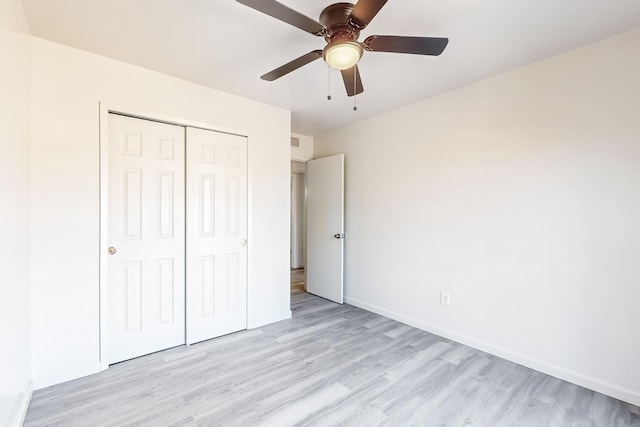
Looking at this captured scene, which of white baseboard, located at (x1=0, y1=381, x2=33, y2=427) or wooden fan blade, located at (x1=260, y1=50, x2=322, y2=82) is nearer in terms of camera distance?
white baseboard, located at (x1=0, y1=381, x2=33, y2=427)

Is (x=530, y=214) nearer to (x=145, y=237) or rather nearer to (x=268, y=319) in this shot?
(x=268, y=319)

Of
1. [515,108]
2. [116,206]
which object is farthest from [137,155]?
[515,108]

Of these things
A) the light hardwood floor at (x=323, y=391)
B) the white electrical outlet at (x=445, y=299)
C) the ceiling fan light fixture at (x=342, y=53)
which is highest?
the ceiling fan light fixture at (x=342, y=53)

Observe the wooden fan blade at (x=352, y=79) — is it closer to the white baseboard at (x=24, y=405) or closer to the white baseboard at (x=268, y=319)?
the white baseboard at (x=268, y=319)

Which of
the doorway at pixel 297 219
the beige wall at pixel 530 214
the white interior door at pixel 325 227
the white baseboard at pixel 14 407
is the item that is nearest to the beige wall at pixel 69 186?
the white baseboard at pixel 14 407

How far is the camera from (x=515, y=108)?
2438mm

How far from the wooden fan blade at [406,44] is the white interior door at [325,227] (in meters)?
2.21

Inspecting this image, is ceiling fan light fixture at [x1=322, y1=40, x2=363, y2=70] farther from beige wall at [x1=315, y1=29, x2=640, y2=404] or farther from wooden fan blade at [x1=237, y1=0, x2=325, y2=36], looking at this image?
beige wall at [x1=315, y1=29, x2=640, y2=404]

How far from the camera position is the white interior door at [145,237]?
2371 millimetres

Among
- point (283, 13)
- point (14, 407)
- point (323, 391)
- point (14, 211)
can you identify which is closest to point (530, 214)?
point (323, 391)

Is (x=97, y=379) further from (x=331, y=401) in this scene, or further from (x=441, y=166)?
(x=441, y=166)

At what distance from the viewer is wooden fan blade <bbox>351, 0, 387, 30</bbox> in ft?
4.33

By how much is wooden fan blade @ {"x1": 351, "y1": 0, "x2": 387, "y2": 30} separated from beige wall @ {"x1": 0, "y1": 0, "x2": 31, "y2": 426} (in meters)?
1.75

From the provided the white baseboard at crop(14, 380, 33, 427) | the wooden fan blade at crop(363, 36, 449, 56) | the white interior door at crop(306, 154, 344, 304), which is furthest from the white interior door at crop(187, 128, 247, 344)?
the wooden fan blade at crop(363, 36, 449, 56)
